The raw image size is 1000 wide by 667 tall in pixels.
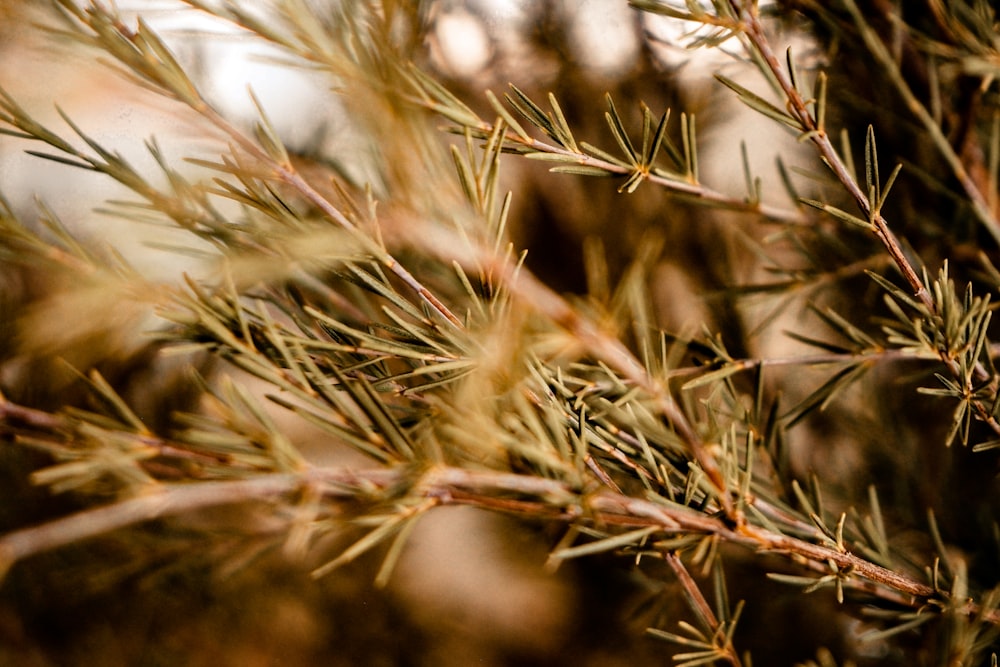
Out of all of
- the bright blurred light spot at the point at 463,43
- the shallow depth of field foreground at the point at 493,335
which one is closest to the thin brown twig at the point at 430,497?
the shallow depth of field foreground at the point at 493,335

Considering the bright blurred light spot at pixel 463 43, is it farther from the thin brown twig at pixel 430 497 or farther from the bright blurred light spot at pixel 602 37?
the thin brown twig at pixel 430 497

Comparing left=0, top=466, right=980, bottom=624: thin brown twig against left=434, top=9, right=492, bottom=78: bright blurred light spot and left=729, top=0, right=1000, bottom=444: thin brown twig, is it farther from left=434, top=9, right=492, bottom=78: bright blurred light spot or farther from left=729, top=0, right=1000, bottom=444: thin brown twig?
left=434, top=9, right=492, bottom=78: bright blurred light spot

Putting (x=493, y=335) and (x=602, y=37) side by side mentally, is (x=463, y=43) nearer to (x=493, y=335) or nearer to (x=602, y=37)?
(x=602, y=37)

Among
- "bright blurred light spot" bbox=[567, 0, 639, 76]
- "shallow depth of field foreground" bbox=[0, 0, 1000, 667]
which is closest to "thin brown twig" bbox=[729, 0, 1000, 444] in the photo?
"shallow depth of field foreground" bbox=[0, 0, 1000, 667]

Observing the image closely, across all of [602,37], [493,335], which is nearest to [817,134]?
[493,335]

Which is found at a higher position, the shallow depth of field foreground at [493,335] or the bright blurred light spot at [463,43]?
the bright blurred light spot at [463,43]

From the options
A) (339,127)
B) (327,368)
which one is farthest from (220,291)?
(339,127)

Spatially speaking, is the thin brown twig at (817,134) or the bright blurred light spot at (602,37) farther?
the bright blurred light spot at (602,37)

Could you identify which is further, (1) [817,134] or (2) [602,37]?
(2) [602,37]

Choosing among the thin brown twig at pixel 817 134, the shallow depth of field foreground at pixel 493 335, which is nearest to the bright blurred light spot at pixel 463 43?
the shallow depth of field foreground at pixel 493 335

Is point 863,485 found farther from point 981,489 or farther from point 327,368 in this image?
point 327,368

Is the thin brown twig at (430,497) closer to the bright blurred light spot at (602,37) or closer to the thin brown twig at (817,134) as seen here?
the thin brown twig at (817,134)
